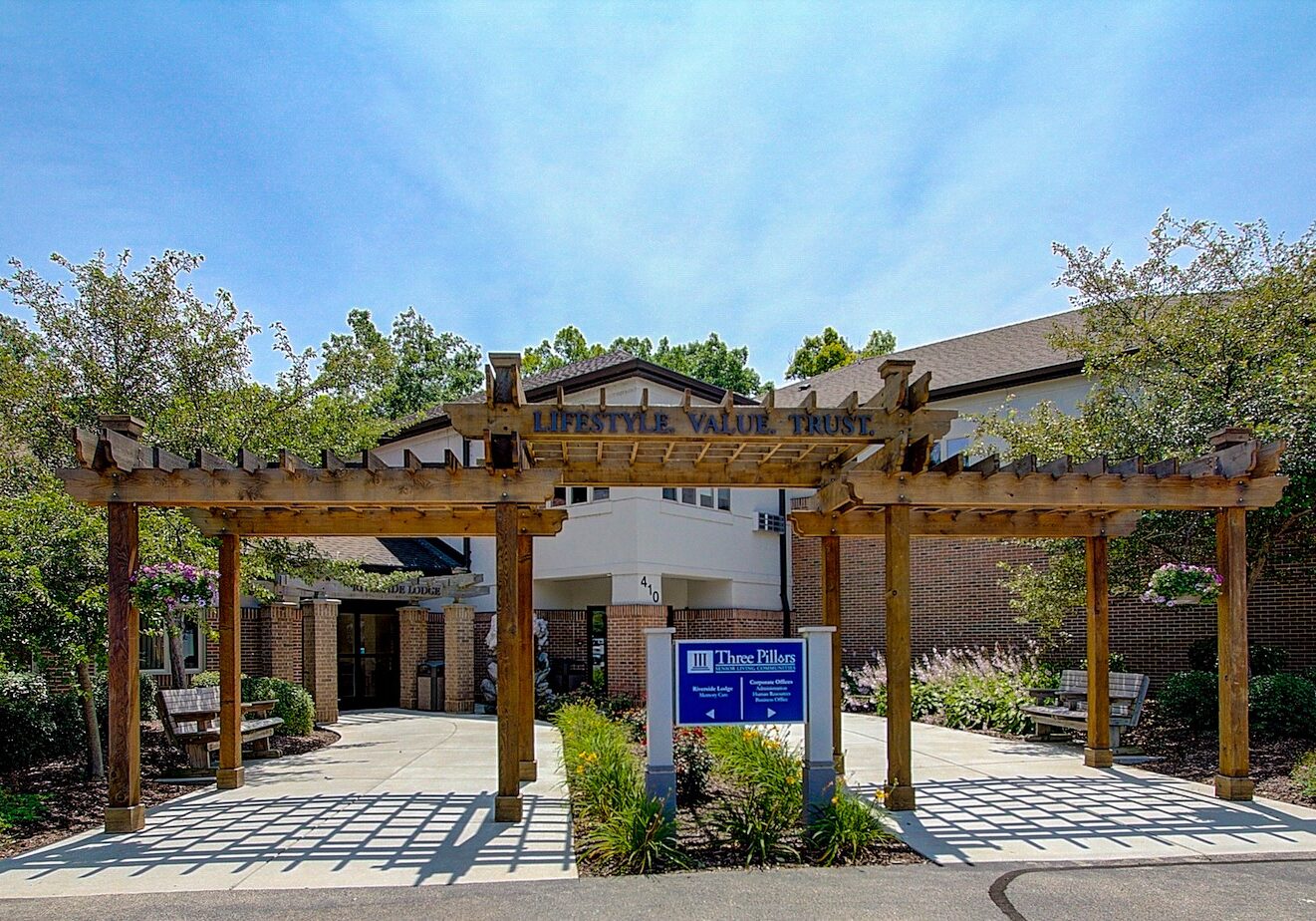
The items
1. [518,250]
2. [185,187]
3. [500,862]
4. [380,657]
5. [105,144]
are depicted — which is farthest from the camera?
[380,657]

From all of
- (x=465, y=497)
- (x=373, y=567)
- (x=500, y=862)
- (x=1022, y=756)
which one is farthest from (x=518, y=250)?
(x=500, y=862)

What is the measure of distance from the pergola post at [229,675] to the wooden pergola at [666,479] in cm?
39

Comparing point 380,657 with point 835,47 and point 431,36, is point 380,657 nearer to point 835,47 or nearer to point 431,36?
point 431,36

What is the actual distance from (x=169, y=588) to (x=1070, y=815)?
7700 mm

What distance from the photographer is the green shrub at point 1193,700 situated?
12.5m

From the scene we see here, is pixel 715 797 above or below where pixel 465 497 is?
below

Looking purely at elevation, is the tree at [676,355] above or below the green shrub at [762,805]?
above

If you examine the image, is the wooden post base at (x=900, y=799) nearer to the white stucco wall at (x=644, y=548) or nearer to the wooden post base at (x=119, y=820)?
the wooden post base at (x=119, y=820)

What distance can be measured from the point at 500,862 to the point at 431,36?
7.72 meters

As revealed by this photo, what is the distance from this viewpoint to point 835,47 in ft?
33.6

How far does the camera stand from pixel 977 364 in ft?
66.3

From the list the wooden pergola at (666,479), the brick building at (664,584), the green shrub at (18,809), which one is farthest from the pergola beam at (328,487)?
the brick building at (664,584)

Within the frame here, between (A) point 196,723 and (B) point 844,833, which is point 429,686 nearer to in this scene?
(A) point 196,723

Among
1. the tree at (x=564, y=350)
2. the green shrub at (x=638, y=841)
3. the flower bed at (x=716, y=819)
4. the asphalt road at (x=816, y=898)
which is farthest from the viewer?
the tree at (x=564, y=350)
